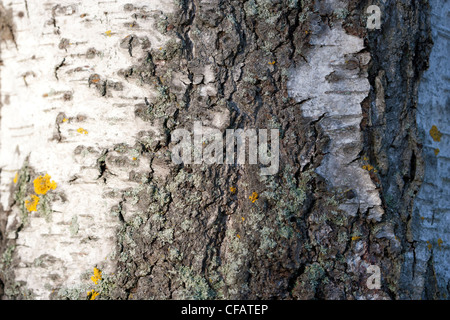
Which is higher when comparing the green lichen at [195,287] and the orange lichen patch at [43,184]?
the orange lichen patch at [43,184]

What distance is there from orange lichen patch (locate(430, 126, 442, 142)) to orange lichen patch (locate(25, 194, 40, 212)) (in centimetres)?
149

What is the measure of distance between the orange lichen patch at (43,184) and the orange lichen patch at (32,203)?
3cm

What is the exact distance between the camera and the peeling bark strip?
135cm

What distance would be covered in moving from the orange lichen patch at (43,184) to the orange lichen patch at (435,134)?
1.42 metres

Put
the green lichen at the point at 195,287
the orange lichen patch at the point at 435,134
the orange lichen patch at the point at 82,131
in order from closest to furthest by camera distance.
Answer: the green lichen at the point at 195,287
the orange lichen patch at the point at 82,131
the orange lichen patch at the point at 435,134

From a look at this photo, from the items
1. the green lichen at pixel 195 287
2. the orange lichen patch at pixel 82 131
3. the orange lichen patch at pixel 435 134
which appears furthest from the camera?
the orange lichen patch at pixel 435 134

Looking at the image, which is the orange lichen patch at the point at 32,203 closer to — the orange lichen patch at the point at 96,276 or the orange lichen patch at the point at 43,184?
the orange lichen patch at the point at 43,184

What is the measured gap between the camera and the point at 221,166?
1.36 metres

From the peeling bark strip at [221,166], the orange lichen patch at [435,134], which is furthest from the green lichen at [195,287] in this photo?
the orange lichen patch at [435,134]

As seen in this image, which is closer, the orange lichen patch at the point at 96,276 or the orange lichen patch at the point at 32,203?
the orange lichen patch at the point at 96,276

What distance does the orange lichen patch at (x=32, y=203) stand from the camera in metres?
1.48

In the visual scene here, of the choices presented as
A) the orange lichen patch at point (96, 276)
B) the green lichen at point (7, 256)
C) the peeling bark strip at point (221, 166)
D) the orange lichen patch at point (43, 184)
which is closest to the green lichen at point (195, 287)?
the peeling bark strip at point (221, 166)

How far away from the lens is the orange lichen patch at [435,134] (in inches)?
63.4

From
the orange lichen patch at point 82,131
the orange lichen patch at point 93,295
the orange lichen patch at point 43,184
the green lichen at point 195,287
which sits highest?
the orange lichen patch at point 82,131
